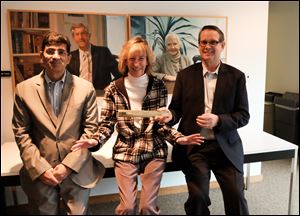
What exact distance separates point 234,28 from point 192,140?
98 cm

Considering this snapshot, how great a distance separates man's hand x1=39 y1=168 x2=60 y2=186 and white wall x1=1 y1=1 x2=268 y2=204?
0.73 m

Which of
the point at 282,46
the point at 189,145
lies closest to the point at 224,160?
the point at 189,145

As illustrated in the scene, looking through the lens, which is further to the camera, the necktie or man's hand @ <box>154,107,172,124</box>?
the necktie

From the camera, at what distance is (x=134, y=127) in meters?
1.36

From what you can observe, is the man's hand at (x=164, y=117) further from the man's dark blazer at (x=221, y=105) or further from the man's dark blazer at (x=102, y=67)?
the man's dark blazer at (x=102, y=67)

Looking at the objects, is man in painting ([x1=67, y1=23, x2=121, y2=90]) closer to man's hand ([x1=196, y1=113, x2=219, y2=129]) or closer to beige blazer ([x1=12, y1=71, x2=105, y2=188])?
beige blazer ([x1=12, y1=71, x2=105, y2=188])

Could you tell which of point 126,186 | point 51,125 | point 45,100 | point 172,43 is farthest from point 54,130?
point 172,43

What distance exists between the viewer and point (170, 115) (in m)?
1.32

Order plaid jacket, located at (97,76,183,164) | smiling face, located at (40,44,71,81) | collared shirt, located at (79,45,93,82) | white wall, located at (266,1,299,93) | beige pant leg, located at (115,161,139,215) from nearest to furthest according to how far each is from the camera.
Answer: smiling face, located at (40,44,71,81) → beige pant leg, located at (115,161,139,215) → plaid jacket, located at (97,76,183,164) → collared shirt, located at (79,45,93,82) → white wall, located at (266,1,299,93)

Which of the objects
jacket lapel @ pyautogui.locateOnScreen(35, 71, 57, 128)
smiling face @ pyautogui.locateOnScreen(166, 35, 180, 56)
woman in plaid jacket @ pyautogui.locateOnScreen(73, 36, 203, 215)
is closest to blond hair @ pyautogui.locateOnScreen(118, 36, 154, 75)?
woman in plaid jacket @ pyautogui.locateOnScreen(73, 36, 203, 215)

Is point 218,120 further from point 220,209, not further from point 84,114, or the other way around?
point 84,114

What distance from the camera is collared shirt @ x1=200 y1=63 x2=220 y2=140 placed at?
1.33 m

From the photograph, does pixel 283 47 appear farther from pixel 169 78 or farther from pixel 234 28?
pixel 169 78

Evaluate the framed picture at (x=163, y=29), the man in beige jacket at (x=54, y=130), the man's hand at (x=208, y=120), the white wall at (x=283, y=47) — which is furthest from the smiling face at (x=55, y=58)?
the white wall at (x=283, y=47)
